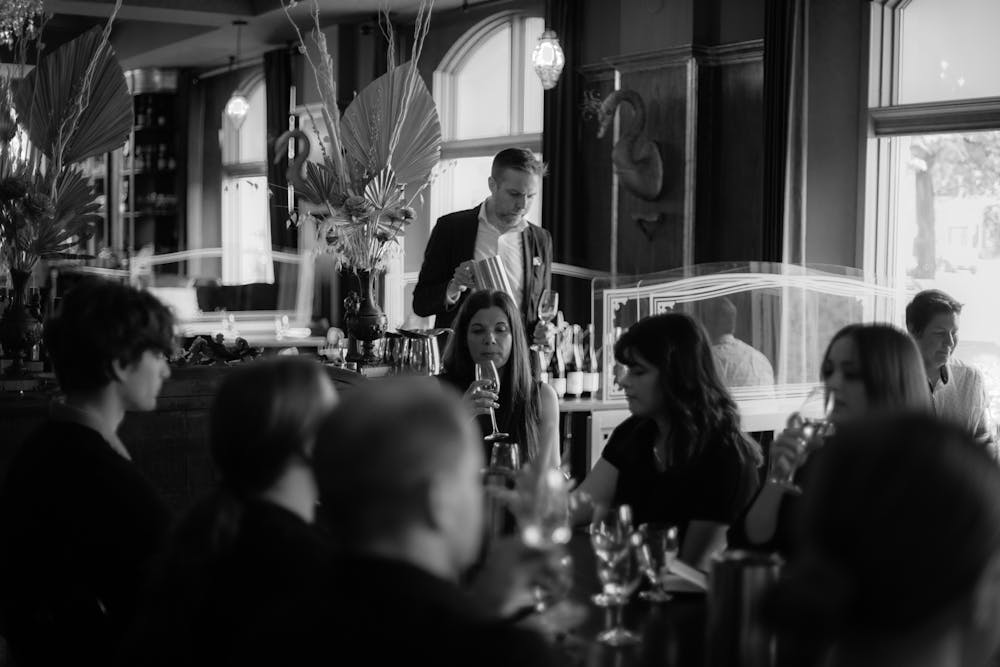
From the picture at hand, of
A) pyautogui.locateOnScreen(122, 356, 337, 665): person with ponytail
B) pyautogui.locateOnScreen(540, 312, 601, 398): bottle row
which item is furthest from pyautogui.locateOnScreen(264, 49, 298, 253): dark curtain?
Answer: pyautogui.locateOnScreen(122, 356, 337, 665): person with ponytail

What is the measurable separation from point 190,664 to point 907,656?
97 centimetres

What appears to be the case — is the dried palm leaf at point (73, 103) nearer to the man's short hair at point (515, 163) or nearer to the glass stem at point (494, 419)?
the man's short hair at point (515, 163)

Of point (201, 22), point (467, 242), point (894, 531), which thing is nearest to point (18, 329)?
point (467, 242)

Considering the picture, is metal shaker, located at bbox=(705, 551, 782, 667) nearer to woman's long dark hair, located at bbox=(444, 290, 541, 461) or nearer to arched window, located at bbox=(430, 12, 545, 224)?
woman's long dark hair, located at bbox=(444, 290, 541, 461)

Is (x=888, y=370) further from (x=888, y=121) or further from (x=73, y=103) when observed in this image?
(x=888, y=121)

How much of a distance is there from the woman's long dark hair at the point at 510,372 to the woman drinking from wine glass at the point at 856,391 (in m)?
1.41

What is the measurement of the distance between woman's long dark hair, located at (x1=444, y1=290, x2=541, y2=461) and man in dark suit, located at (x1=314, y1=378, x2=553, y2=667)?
265cm

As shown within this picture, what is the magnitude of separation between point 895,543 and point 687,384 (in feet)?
6.75

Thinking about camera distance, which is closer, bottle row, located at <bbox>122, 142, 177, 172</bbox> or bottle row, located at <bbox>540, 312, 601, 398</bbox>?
bottle row, located at <bbox>540, 312, 601, 398</bbox>

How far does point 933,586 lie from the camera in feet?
3.39

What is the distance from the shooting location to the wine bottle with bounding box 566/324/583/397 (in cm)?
560

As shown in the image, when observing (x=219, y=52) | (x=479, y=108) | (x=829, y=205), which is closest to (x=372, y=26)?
(x=479, y=108)

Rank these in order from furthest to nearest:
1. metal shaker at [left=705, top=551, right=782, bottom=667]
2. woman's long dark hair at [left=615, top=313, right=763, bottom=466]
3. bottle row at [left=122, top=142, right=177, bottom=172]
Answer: bottle row at [left=122, top=142, right=177, bottom=172] < woman's long dark hair at [left=615, top=313, right=763, bottom=466] < metal shaker at [left=705, top=551, right=782, bottom=667]

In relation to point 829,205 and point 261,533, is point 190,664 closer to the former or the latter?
point 261,533
